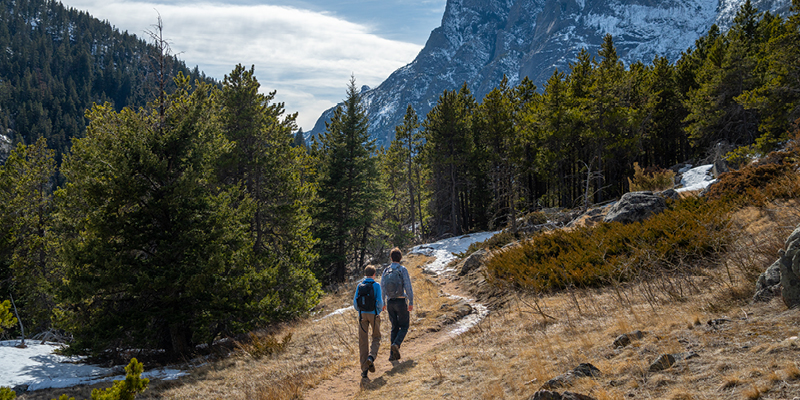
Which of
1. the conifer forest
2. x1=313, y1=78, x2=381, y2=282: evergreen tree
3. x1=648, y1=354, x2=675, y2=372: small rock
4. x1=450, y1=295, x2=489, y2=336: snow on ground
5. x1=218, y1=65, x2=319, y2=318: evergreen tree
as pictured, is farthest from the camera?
x1=313, y1=78, x2=381, y2=282: evergreen tree

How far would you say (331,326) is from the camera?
12336 mm

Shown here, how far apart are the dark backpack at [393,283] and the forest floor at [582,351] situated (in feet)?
4.23

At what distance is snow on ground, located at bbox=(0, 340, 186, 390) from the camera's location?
29.2 ft

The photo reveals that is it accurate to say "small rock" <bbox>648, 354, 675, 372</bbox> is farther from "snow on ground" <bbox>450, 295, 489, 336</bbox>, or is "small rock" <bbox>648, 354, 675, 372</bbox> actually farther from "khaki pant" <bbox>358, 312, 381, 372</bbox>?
"snow on ground" <bbox>450, 295, 489, 336</bbox>

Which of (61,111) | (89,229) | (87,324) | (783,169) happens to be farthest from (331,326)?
(61,111)

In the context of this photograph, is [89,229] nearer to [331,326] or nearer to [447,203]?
[331,326]

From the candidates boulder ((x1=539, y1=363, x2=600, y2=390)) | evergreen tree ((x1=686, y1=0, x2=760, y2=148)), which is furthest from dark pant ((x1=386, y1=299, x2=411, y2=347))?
evergreen tree ((x1=686, y1=0, x2=760, y2=148))

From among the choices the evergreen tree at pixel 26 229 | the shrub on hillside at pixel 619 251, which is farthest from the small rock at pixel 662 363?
the evergreen tree at pixel 26 229

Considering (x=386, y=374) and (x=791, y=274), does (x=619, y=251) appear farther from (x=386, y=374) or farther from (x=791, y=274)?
(x=386, y=374)

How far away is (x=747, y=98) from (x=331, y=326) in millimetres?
27189

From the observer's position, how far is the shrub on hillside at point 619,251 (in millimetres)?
8344

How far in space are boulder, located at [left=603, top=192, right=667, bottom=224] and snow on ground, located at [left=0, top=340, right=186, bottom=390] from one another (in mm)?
13614

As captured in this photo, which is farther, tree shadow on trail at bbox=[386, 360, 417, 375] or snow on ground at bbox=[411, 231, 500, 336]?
snow on ground at bbox=[411, 231, 500, 336]

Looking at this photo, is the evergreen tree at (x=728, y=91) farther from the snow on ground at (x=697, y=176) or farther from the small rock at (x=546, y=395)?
the small rock at (x=546, y=395)
